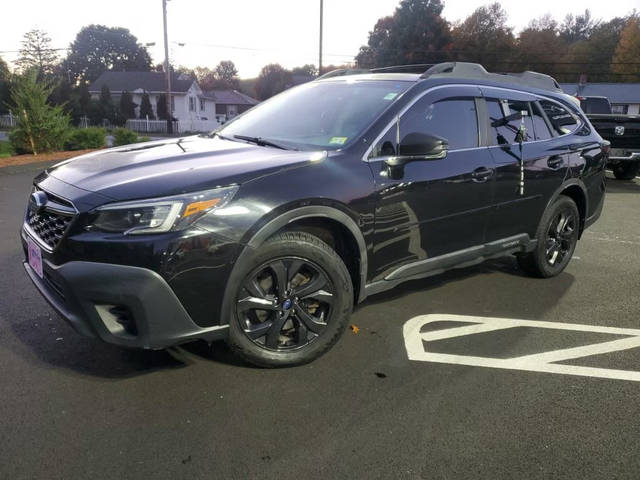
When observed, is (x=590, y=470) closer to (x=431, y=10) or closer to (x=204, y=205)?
(x=204, y=205)

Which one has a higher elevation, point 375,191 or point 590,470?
point 375,191

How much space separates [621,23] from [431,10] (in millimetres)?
35916

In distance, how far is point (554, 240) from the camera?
16.1ft

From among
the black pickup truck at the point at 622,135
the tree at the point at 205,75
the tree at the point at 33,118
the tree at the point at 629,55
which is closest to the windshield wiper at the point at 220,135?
the black pickup truck at the point at 622,135

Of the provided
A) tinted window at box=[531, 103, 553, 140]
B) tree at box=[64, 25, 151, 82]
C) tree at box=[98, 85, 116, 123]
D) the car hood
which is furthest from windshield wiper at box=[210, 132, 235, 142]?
tree at box=[64, 25, 151, 82]

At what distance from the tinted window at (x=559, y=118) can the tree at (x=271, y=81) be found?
3614 inches

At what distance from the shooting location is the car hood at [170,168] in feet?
8.63

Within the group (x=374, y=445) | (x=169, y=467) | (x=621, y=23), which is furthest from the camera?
(x=621, y=23)

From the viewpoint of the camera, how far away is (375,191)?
10.6 ft

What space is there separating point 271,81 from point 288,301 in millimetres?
101052

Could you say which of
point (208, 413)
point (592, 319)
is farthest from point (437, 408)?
point (592, 319)

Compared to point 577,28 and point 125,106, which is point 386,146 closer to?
point 125,106

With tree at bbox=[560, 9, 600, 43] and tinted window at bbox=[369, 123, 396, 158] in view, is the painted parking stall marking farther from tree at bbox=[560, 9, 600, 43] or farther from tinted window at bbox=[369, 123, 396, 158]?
tree at bbox=[560, 9, 600, 43]

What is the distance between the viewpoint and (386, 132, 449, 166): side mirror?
329 cm
